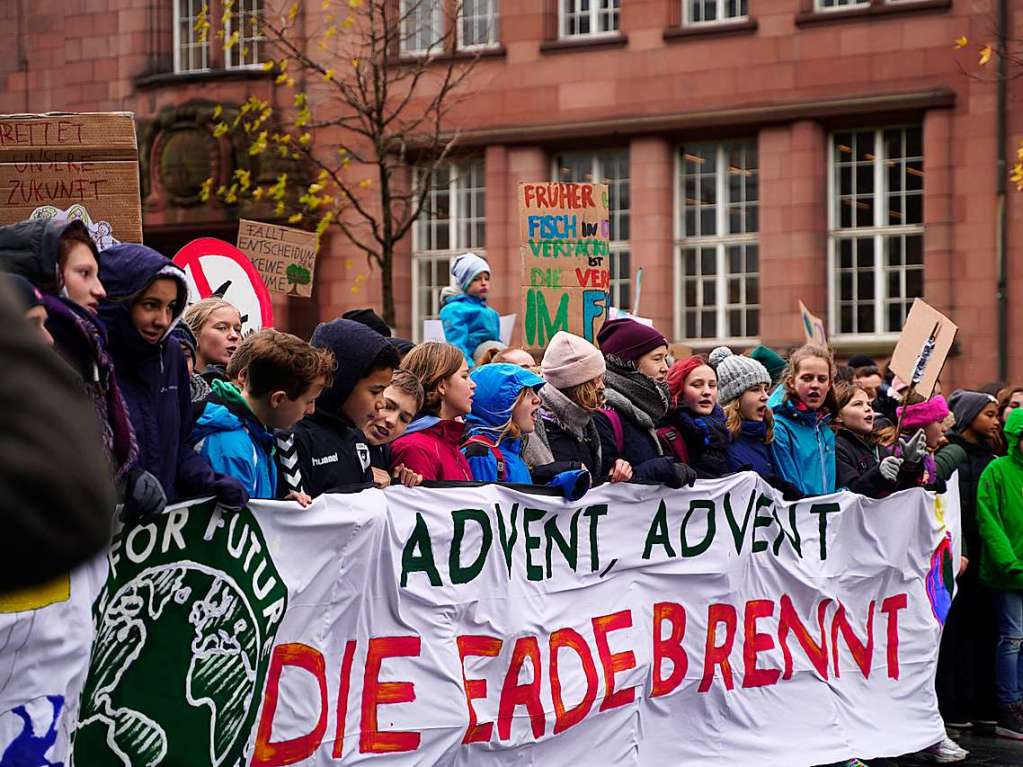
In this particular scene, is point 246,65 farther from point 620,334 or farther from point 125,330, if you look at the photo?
point 125,330

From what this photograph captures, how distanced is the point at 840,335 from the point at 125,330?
20054mm

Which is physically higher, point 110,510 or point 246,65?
point 246,65

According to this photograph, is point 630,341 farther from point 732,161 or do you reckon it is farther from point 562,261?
point 732,161

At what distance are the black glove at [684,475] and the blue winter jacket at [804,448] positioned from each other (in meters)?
1.16

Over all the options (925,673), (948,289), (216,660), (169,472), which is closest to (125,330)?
(169,472)

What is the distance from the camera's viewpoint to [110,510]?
1797 millimetres

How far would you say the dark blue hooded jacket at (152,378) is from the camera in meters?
5.23

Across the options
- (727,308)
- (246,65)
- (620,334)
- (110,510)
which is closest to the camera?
(110,510)

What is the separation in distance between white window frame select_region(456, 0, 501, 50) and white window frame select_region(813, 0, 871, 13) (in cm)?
479

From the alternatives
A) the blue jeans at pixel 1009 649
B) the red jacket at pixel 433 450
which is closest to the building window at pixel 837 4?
the blue jeans at pixel 1009 649

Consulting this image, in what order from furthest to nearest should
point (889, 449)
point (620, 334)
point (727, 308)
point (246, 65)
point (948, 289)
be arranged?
point (246, 65) → point (727, 308) → point (948, 289) → point (889, 449) → point (620, 334)

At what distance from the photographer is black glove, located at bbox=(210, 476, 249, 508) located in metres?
5.47

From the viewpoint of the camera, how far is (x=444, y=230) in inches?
Result: 1072

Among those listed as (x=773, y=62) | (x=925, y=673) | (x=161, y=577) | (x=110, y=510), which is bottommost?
(x=925, y=673)
